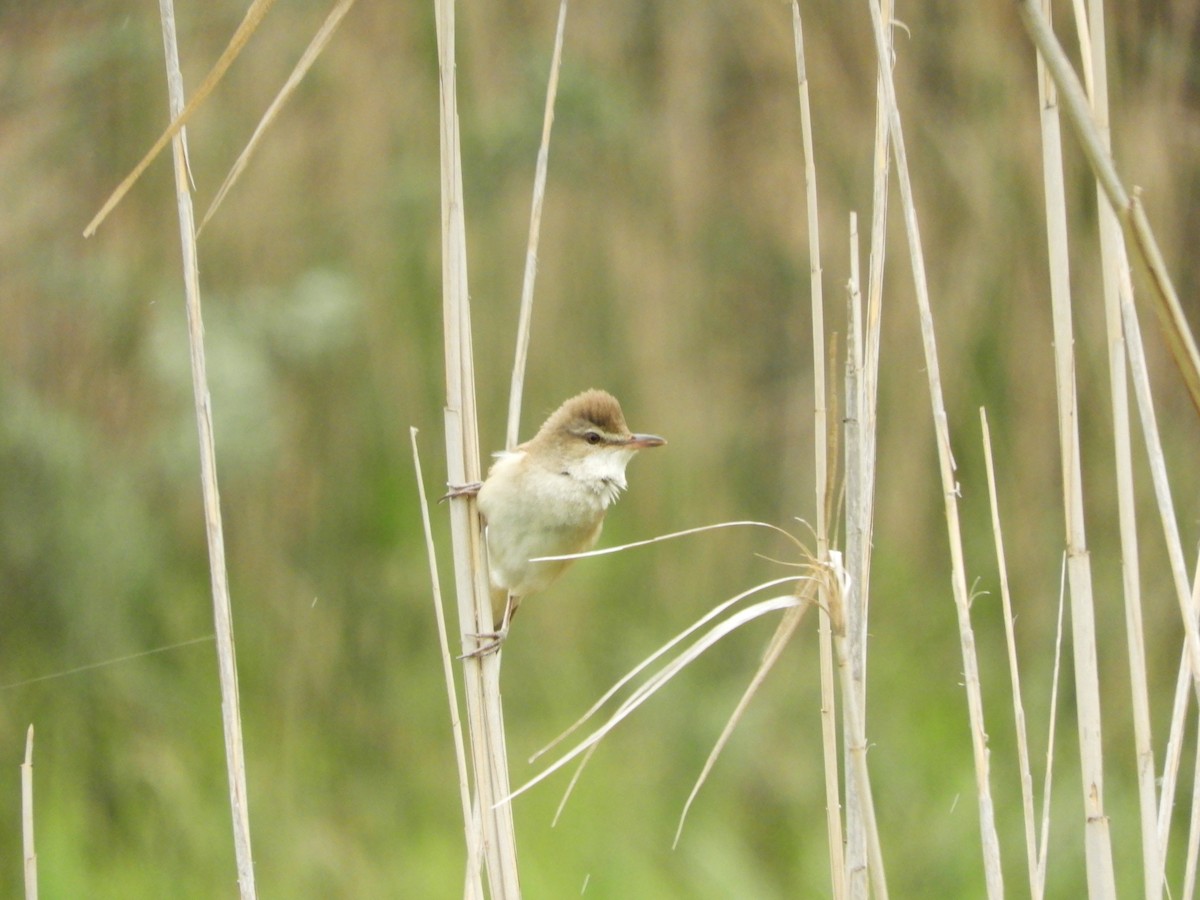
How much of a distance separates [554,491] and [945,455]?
2.83 feet

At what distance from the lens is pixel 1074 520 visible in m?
1.20

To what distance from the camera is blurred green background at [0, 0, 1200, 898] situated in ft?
8.86

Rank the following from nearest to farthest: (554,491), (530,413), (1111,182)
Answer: (1111,182), (554,491), (530,413)

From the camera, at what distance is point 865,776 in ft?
3.57

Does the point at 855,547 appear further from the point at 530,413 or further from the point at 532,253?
the point at 530,413

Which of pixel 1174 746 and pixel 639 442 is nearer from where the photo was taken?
pixel 1174 746

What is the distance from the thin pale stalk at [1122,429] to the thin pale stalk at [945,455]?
0.14 meters

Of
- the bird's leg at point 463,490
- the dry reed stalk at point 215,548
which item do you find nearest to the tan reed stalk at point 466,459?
the bird's leg at point 463,490

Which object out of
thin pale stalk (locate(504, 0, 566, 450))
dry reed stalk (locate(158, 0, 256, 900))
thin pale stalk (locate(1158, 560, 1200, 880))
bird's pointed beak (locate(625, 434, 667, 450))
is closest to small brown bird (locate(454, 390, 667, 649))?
bird's pointed beak (locate(625, 434, 667, 450))

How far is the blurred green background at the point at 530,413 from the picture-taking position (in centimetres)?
270

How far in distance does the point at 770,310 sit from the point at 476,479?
170cm

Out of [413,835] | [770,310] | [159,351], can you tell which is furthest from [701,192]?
[413,835]

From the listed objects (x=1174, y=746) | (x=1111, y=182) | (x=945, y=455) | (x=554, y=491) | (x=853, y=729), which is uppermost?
(x=1111, y=182)

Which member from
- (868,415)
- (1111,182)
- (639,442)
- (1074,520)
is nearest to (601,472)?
(639,442)
